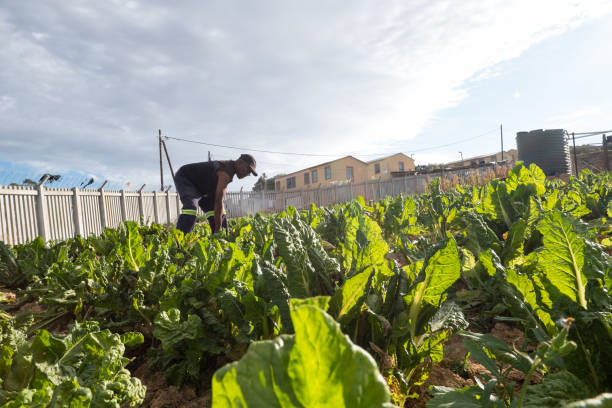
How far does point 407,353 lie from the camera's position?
45.9 inches

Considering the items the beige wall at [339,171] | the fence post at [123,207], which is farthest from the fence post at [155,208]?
the beige wall at [339,171]

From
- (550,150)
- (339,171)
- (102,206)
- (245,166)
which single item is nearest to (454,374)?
(245,166)

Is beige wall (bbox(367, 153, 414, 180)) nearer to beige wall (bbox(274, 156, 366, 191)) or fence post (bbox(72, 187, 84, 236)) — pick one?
beige wall (bbox(274, 156, 366, 191))

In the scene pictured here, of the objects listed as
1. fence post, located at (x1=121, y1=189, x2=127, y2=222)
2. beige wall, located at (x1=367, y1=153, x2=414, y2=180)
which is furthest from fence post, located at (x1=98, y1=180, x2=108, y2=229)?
beige wall, located at (x1=367, y1=153, x2=414, y2=180)

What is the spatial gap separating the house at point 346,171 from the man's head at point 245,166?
38.2 metres

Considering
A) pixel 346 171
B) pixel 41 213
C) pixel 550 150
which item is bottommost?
pixel 41 213

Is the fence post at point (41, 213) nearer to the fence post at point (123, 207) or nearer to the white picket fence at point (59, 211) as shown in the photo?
the white picket fence at point (59, 211)

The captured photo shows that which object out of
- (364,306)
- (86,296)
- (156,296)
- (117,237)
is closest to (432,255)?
(364,306)

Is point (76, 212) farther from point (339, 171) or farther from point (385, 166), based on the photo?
point (385, 166)

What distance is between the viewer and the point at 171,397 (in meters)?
1.35

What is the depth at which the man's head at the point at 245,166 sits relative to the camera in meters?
6.67

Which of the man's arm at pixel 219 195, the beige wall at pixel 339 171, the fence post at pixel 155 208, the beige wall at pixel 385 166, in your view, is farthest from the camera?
the beige wall at pixel 385 166

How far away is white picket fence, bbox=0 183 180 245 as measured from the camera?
386 inches

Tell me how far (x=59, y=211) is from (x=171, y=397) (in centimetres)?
1341
